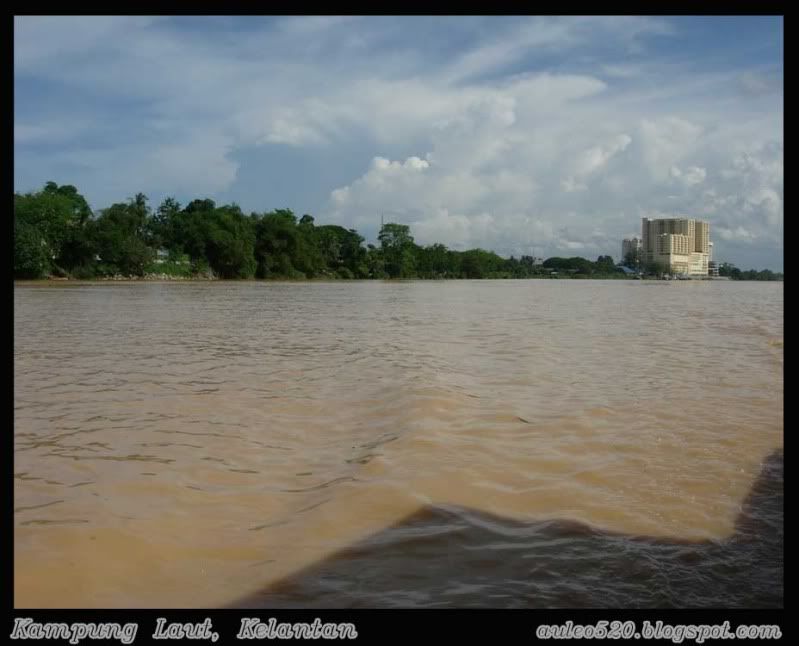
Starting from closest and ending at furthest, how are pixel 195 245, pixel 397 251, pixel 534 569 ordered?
pixel 534 569
pixel 195 245
pixel 397 251

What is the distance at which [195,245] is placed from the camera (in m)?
68.4

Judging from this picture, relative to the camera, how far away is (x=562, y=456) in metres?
4.36

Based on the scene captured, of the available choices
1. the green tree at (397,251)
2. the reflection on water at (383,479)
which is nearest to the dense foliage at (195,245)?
the green tree at (397,251)

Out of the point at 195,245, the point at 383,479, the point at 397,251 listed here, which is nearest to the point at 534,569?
the point at 383,479

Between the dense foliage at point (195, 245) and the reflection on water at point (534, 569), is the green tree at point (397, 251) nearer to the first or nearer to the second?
the dense foliage at point (195, 245)

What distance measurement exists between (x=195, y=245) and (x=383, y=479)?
68536 millimetres

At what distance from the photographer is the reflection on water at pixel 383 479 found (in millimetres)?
2611

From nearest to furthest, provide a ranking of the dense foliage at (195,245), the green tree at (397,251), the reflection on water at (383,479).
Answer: the reflection on water at (383,479) < the dense foliage at (195,245) < the green tree at (397,251)

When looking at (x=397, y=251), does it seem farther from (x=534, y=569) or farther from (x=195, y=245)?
(x=534, y=569)

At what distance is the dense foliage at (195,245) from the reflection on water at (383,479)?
46653 millimetres

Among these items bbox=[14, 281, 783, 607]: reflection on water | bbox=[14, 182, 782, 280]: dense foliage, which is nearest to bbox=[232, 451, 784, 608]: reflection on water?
bbox=[14, 281, 783, 607]: reflection on water

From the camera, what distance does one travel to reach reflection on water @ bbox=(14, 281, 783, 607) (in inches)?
103
